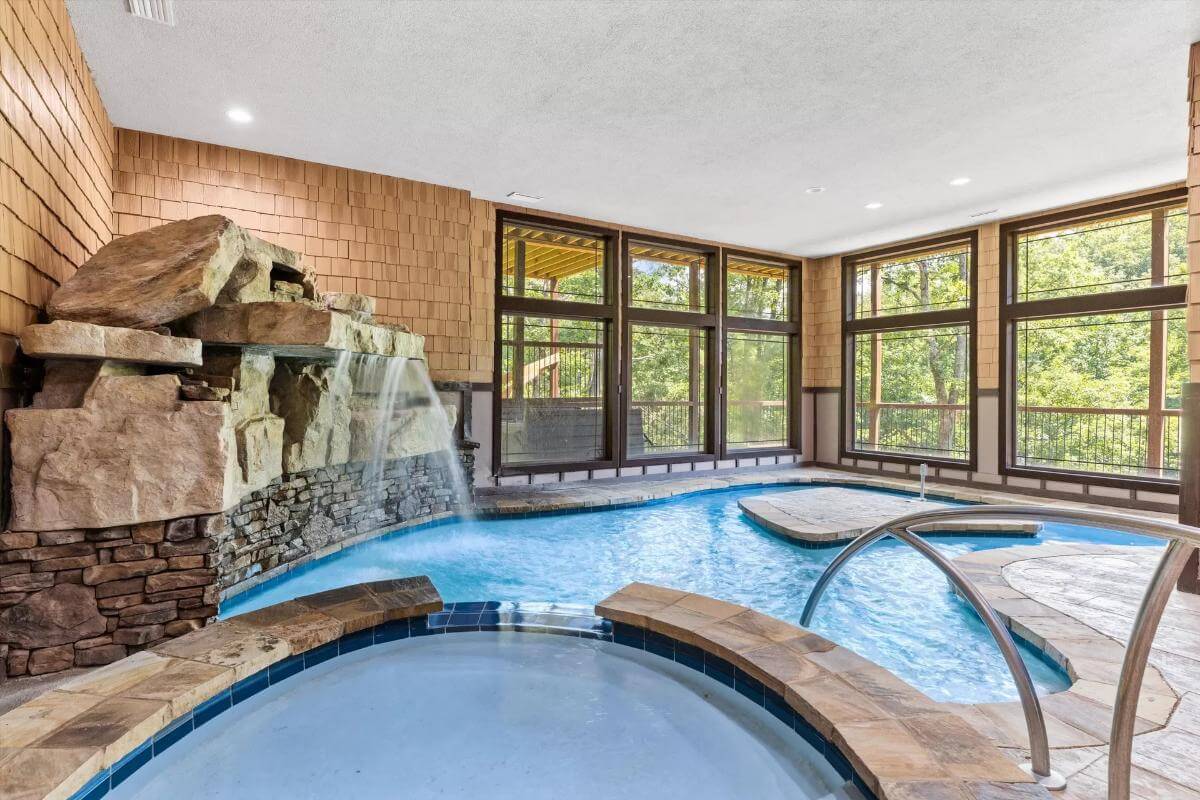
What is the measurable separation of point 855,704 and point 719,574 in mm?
2379

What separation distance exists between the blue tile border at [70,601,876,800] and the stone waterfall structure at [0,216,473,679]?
738 millimetres

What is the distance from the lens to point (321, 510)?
421 cm

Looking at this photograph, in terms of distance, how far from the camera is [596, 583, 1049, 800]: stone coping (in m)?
1.48

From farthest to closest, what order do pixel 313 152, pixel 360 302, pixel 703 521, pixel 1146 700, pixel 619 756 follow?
pixel 703 521, pixel 313 152, pixel 360 302, pixel 1146 700, pixel 619 756

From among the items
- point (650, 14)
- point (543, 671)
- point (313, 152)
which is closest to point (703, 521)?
point (543, 671)

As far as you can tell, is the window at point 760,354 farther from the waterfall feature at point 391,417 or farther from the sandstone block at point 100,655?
the sandstone block at point 100,655

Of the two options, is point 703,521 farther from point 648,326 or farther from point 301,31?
point 301,31

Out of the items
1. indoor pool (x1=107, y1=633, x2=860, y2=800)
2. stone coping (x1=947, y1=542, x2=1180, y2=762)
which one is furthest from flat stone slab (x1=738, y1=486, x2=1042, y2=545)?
indoor pool (x1=107, y1=633, x2=860, y2=800)

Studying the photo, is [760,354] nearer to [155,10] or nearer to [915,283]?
[915,283]

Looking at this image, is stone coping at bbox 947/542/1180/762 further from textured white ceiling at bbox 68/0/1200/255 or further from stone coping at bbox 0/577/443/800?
textured white ceiling at bbox 68/0/1200/255

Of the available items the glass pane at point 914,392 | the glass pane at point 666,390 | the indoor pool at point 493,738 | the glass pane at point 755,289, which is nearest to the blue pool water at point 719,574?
the indoor pool at point 493,738

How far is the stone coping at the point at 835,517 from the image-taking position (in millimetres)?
4727

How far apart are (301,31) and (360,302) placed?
185 cm

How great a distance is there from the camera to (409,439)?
479 centimetres
